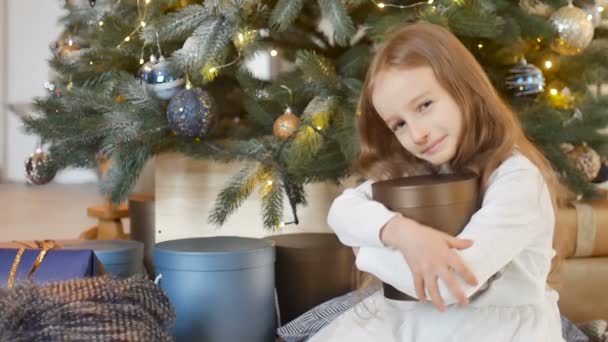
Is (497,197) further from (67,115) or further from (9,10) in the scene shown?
(9,10)

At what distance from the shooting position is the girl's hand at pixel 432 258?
2.28 feet

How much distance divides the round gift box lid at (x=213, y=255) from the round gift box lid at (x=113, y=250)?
0.33ft

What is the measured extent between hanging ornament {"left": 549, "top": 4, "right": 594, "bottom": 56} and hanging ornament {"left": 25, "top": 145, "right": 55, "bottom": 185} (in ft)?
3.24

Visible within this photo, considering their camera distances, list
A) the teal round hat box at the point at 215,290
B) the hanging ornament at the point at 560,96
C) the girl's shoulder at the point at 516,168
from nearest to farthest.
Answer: the girl's shoulder at the point at 516,168 < the teal round hat box at the point at 215,290 < the hanging ornament at the point at 560,96

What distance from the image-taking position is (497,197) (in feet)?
2.52

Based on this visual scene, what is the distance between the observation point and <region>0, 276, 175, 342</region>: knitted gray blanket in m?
0.70

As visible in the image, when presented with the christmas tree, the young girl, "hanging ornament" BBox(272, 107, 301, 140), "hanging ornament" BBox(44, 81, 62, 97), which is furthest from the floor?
the young girl

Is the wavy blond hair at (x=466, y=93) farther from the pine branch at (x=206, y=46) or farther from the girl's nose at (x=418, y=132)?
the pine branch at (x=206, y=46)

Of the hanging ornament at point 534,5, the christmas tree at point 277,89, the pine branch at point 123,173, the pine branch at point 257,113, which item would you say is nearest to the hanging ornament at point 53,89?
the christmas tree at point 277,89

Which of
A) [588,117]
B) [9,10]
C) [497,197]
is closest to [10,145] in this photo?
[9,10]

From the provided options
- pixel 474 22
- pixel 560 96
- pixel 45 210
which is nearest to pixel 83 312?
pixel 474 22

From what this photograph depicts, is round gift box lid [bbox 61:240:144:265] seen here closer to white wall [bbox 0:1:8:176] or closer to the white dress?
the white dress

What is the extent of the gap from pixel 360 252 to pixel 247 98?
1.94ft

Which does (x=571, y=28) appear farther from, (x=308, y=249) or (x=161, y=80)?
(x=161, y=80)
